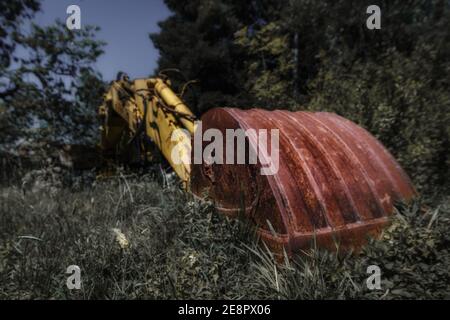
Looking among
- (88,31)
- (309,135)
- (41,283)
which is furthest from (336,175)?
(88,31)

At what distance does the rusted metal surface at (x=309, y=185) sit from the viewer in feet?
9.84

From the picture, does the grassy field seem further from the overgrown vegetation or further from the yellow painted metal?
the yellow painted metal

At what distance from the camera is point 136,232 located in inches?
155

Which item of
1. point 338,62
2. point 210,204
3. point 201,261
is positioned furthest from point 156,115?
point 338,62

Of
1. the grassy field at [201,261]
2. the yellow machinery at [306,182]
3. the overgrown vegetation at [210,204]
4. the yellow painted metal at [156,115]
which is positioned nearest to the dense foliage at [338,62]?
the overgrown vegetation at [210,204]

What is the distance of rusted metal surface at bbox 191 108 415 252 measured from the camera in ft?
9.84

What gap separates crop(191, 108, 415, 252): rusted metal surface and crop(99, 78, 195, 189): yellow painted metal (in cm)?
73

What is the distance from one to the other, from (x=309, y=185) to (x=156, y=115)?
2.79 metres

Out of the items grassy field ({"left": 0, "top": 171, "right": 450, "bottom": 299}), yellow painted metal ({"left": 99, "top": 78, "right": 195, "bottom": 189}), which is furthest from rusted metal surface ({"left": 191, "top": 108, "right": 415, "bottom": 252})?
yellow painted metal ({"left": 99, "top": 78, "right": 195, "bottom": 189})

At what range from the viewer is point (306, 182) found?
3.18 meters

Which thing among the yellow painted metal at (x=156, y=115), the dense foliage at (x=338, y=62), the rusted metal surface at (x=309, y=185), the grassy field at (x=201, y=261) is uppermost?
the dense foliage at (x=338, y=62)

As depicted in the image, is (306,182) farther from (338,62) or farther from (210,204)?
(338,62)

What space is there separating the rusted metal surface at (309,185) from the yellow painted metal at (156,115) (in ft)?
2.40

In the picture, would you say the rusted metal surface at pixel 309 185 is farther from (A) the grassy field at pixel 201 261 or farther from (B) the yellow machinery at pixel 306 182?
(A) the grassy field at pixel 201 261
